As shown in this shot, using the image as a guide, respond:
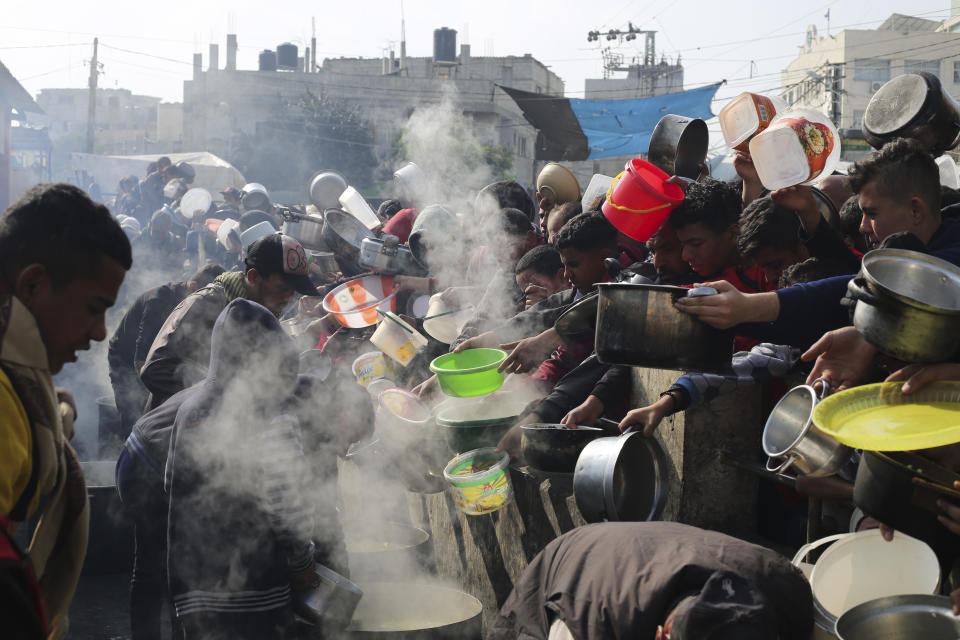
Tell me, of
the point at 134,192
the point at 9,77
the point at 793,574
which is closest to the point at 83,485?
the point at 793,574

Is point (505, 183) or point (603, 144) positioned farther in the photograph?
point (603, 144)

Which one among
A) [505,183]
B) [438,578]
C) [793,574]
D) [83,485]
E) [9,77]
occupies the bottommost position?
[438,578]

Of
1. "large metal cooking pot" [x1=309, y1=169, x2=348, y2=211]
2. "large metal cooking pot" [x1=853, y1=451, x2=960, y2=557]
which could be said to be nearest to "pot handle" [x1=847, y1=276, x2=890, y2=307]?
"large metal cooking pot" [x1=853, y1=451, x2=960, y2=557]

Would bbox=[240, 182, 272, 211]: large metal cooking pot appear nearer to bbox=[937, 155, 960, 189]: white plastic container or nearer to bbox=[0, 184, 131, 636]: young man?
bbox=[937, 155, 960, 189]: white plastic container

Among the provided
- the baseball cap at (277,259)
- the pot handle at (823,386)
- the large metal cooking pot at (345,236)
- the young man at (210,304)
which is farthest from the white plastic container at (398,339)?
the pot handle at (823,386)

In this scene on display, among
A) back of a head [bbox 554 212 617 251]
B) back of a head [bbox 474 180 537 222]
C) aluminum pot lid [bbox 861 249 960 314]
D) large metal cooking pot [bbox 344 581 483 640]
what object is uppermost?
back of a head [bbox 474 180 537 222]

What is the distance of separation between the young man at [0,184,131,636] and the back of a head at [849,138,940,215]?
2.00 meters

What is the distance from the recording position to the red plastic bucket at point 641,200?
343 centimetres

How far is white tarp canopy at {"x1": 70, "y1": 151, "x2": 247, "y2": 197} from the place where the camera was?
18531mm

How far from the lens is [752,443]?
3004 millimetres

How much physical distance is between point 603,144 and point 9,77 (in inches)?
537

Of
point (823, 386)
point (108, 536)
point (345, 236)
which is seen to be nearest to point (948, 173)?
point (823, 386)

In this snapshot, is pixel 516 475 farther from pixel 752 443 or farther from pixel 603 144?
pixel 603 144

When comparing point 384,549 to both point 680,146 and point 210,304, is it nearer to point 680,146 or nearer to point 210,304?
point 210,304
